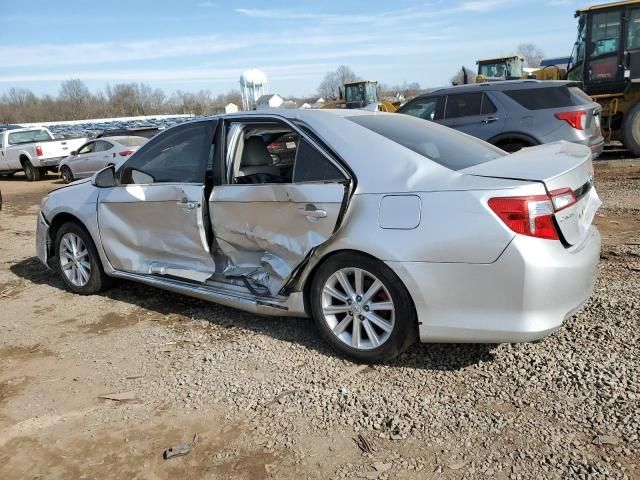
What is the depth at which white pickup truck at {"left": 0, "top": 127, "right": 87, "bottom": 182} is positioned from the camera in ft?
59.9

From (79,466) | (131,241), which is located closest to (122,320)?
(131,241)

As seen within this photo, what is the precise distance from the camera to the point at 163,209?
453cm

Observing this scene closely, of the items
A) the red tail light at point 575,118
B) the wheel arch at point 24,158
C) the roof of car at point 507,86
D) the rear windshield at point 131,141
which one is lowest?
the wheel arch at point 24,158

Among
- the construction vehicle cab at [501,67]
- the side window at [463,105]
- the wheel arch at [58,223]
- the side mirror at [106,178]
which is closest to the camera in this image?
the side mirror at [106,178]

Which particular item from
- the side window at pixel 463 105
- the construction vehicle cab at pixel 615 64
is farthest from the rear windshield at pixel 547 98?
the construction vehicle cab at pixel 615 64

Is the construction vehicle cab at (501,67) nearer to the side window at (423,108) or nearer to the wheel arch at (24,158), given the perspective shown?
the side window at (423,108)

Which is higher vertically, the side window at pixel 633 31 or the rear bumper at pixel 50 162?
the side window at pixel 633 31

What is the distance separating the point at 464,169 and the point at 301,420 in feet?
5.67

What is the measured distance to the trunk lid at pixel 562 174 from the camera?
3.11 meters

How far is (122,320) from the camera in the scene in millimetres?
4703

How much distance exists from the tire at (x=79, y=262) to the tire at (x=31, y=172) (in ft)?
49.5

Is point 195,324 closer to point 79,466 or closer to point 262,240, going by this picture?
point 262,240

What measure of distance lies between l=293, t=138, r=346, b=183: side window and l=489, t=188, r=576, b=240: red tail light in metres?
1.01

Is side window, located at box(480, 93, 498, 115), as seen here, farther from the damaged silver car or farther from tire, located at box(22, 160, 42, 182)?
tire, located at box(22, 160, 42, 182)
